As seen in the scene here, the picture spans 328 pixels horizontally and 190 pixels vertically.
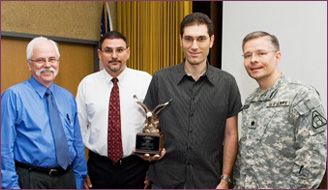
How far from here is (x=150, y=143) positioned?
2.22 metres

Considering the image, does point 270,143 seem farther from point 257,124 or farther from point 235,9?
point 235,9

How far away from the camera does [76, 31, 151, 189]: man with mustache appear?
8.29 feet

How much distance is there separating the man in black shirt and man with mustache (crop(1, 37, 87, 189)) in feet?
1.87

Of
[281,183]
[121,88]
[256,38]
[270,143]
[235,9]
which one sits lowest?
[281,183]

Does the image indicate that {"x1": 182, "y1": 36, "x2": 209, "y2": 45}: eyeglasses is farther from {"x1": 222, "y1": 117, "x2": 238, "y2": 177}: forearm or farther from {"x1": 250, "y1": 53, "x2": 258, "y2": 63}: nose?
{"x1": 222, "y1": 117, "x2": 238, "y2": 177}: forearm

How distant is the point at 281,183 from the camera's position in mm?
1908

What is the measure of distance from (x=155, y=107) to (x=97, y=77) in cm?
62

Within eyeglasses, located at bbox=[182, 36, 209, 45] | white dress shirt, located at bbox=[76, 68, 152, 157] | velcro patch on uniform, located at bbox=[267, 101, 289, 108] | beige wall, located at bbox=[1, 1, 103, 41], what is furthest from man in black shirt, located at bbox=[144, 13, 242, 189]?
beige wall, located at bbox=[1, 1, 103, 41]

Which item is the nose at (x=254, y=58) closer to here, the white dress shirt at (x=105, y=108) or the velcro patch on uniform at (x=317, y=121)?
the velcro patch on uniform at (x=317, y=121)

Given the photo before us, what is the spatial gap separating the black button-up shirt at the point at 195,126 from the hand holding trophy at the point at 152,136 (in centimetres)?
3

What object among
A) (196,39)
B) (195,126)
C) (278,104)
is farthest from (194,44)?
(278,104)

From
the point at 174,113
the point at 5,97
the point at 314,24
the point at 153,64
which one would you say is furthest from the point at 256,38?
the point at 153,64

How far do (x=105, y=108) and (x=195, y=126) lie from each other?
28.0 inches

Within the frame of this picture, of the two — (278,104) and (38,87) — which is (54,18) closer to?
(38,87)
